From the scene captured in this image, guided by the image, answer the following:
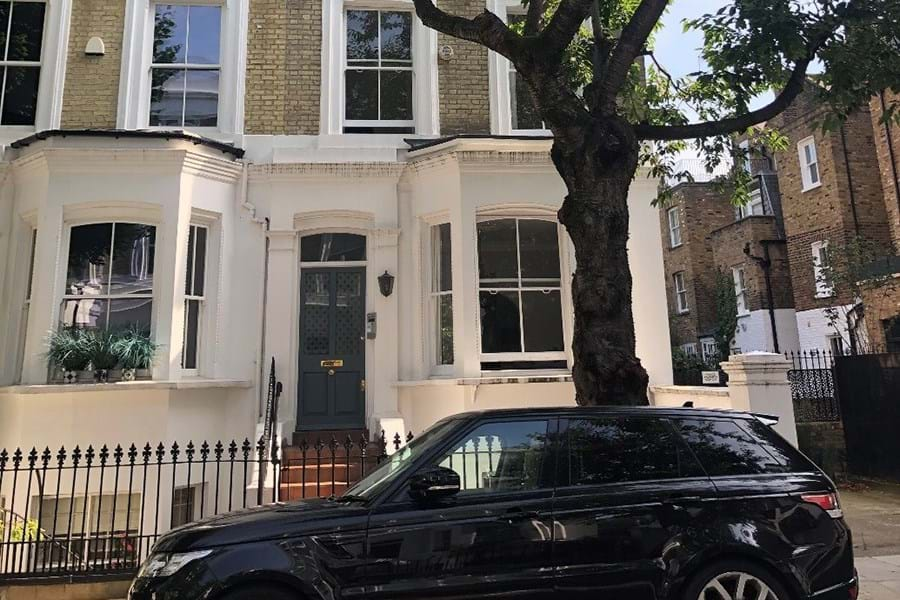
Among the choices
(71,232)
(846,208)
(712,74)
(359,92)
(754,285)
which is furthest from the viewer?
(754,285)

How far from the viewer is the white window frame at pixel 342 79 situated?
988 cm

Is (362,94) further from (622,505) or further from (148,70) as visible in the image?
(622,505)

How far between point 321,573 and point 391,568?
0.38 meters

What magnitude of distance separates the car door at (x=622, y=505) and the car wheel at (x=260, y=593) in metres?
1.50

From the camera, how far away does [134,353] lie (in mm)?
7926

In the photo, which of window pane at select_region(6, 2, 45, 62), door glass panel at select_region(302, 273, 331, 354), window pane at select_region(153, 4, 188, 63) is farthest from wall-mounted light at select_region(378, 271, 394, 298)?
window pane at select_region(6, 2, 45, 62)

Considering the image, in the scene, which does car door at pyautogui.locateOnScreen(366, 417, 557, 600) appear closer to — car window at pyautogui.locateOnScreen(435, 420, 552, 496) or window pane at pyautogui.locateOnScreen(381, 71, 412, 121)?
car window at pyautogui.locateOnScreen(435, 420, 552, 496)

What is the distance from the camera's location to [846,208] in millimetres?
16188

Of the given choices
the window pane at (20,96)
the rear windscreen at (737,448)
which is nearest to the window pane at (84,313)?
the window pane at (20,96)

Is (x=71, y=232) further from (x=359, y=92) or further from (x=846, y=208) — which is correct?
(x=846, y=208)

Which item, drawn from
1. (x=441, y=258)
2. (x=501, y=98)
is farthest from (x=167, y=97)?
(x=501, y=98)

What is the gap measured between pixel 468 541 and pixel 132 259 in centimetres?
735

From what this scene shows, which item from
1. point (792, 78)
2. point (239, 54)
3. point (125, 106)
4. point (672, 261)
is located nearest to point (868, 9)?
point (792, 78)

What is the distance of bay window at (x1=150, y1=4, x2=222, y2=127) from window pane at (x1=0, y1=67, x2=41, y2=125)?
186cm
